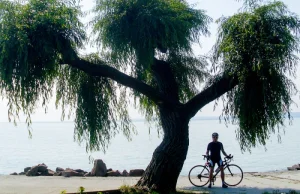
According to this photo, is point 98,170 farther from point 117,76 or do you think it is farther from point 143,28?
point 143,28

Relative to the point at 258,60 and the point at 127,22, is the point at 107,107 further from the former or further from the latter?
the point at 258,60

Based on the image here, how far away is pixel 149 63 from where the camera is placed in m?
12.0

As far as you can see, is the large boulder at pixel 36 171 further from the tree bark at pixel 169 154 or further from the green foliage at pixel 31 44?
the green foliage at pixel 31 44

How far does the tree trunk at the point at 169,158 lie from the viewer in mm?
12195

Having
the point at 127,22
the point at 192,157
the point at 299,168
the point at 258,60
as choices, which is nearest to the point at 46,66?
the point at 127,22

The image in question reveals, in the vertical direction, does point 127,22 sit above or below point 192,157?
above

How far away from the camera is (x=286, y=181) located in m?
15.7

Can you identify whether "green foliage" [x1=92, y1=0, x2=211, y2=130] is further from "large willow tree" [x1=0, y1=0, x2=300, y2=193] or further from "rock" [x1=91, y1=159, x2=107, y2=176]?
"rock" [x1=91, y1=159, x2=107, y2=176]

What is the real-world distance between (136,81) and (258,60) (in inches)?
125

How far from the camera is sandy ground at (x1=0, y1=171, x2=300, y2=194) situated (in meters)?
13.8

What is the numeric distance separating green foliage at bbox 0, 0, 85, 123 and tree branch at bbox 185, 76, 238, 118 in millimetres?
3537

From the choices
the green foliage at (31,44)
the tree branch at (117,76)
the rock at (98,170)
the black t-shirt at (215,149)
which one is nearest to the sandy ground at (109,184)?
the black t-shirt at (215,149)

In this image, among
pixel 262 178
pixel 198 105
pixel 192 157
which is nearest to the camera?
pixel 198 105

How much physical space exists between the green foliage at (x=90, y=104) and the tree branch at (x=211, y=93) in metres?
2.19
